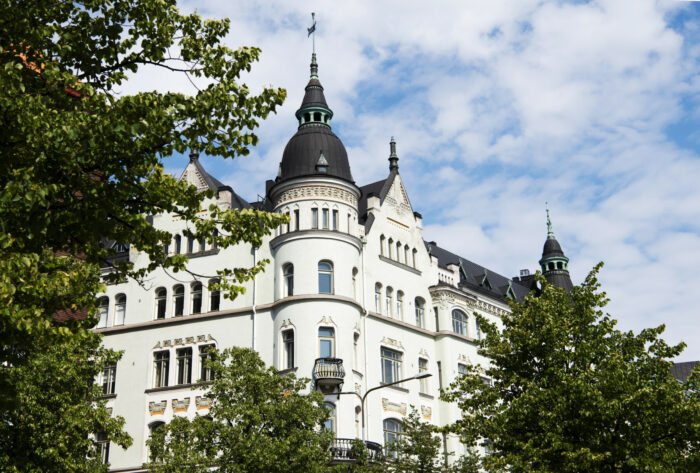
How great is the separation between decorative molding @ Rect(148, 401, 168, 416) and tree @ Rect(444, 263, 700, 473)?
21783mm

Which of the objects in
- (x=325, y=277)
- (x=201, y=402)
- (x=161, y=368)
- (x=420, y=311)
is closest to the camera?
(x=201, y=402)

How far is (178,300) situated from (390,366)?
13.2 metres

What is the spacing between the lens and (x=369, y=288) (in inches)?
1993

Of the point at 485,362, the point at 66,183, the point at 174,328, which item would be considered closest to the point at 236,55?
the point at 66,183

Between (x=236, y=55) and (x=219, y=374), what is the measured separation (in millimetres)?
21722

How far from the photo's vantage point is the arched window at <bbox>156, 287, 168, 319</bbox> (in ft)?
168

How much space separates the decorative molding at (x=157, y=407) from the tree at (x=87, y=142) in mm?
32421

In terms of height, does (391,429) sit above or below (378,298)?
below

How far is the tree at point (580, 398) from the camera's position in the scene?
89.1 feet

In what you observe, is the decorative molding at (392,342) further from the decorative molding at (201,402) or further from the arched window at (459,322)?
the decorative molding at (201,402)

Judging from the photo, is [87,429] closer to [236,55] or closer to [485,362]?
[236,55]

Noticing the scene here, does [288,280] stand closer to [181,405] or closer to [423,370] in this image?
[181,405]

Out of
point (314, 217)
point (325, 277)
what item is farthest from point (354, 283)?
point (314, 217)

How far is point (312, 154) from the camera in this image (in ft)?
164
